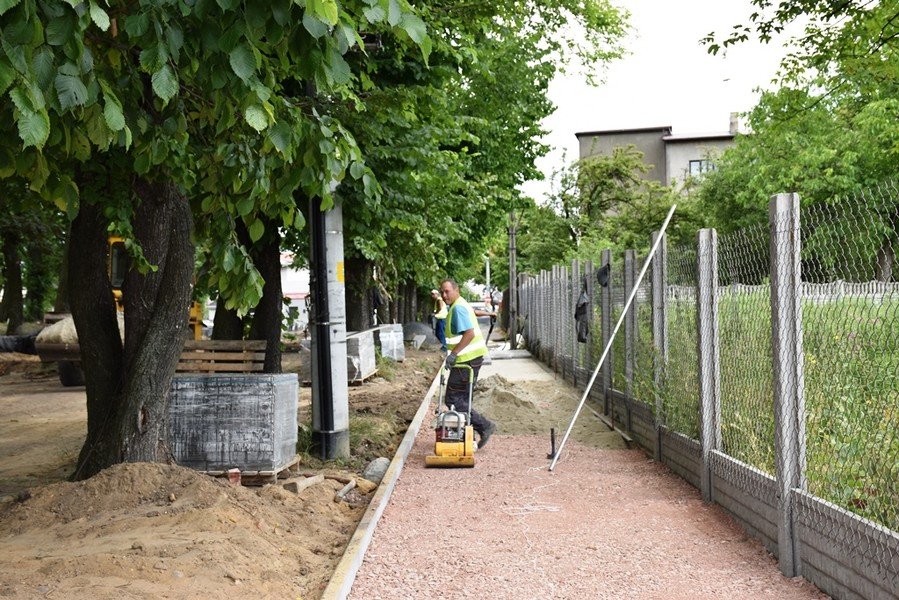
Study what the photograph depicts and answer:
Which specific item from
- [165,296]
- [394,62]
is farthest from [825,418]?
[394,62]

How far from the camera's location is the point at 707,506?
8.47m

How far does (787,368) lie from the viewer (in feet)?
21.2

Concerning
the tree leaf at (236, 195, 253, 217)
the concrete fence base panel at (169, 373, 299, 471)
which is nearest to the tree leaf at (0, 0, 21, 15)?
the tree leaf at (236, 195, 253, 217)

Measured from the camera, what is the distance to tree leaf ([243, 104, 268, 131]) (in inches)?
182

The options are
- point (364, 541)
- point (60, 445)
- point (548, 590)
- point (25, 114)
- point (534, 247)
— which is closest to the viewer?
point (25, 114)

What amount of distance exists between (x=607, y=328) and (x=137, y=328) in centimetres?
788

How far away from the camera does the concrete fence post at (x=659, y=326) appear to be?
35.6 feet

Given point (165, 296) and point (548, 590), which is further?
point (165, 296)

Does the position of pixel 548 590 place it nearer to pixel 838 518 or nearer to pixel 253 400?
pixel 838 518

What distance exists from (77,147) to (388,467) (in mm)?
5818

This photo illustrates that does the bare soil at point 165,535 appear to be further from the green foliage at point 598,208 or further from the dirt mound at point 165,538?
the green foliage at point 598,208

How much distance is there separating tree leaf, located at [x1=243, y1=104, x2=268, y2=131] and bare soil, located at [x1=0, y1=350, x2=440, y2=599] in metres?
2.64

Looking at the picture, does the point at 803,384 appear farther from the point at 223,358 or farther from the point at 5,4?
the point at 223,358

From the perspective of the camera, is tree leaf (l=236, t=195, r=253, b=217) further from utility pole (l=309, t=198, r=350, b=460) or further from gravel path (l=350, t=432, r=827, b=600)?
utility pole (l=309, t=198, r=350, b=460)
